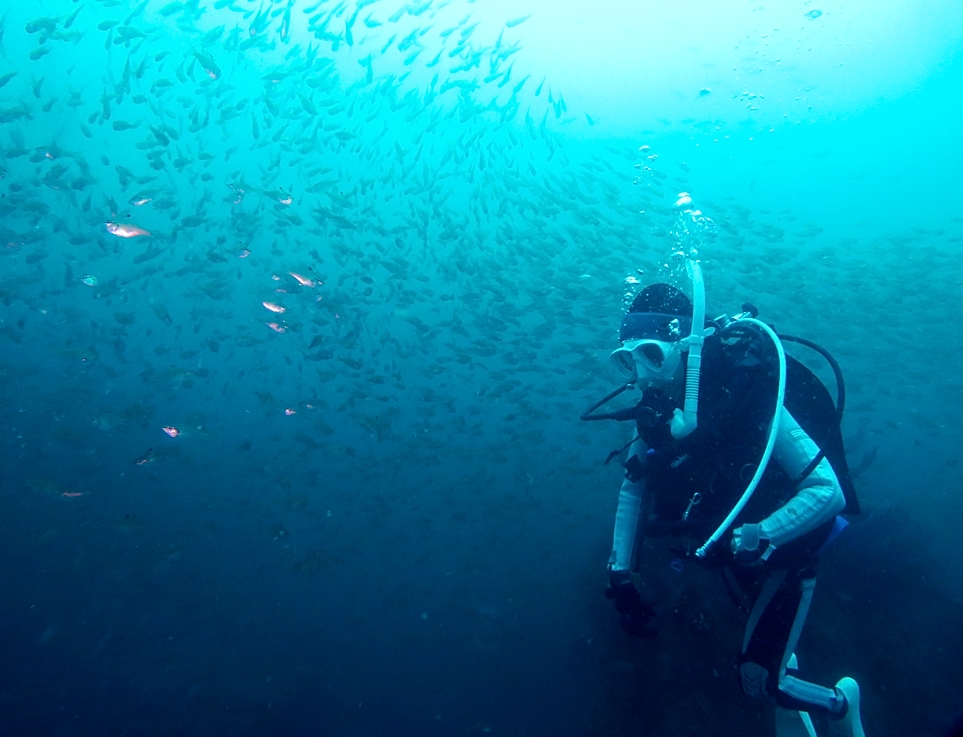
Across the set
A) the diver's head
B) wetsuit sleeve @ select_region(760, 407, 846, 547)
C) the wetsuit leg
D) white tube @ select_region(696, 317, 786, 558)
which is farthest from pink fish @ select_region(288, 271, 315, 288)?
the wetsuit leg

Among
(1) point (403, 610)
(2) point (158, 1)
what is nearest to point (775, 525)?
(1) point (403, 610)

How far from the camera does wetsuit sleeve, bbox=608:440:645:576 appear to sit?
3.35 meters

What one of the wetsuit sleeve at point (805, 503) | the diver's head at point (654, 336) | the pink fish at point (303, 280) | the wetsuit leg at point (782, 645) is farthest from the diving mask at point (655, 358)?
the pink fish at point (303, 280)

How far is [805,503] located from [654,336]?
1.29m

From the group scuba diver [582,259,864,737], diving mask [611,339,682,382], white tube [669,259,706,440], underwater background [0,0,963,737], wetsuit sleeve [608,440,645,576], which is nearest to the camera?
scuba diver [582,259,864,737]

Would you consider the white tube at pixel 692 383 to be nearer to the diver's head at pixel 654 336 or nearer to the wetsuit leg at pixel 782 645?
the diver's head at pixel 654 336

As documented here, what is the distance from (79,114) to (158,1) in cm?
1253

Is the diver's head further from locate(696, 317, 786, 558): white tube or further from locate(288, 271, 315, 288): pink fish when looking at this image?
locate(288, 271, 315, 288): pink fish

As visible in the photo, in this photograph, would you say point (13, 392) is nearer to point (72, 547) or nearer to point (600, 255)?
point (72, 547)

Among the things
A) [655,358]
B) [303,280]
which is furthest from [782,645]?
[303,280]

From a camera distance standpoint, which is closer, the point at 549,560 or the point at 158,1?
the point at 549,560

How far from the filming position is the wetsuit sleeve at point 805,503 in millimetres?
2412

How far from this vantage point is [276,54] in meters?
29.7

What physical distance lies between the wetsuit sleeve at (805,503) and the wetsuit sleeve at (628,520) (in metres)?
0.95
